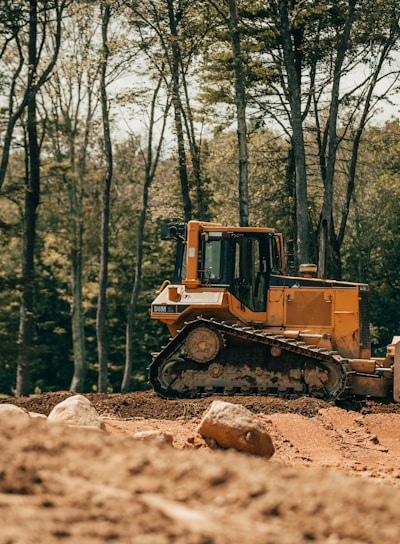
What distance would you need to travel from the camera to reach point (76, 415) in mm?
12648

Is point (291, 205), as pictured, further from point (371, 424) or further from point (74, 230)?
point (371, 424)

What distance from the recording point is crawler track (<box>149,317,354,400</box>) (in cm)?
1895

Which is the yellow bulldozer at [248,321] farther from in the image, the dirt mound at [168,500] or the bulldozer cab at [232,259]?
the dirt mound at [168,500]

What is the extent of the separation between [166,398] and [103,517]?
14.4 m

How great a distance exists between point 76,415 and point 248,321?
26.2ft

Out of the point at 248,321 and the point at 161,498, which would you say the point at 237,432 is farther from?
the point at 248,321

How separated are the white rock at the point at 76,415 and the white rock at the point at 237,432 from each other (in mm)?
1343

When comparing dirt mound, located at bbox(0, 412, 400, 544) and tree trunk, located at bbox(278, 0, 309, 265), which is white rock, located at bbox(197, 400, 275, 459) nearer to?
dirt mound, located at bbox(0, 412, 400, 544)

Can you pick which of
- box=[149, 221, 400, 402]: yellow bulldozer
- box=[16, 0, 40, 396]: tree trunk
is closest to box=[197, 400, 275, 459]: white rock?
box=[149, 221, 400, 402]: yellow bulldozer

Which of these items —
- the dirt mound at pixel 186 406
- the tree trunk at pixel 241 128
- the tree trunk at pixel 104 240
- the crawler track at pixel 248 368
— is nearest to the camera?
the dirt mound at pixel 186 406

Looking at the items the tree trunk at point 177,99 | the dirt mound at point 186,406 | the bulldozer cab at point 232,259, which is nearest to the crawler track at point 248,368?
the dirt mound at point 186,406

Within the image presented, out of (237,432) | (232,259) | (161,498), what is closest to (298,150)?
(232,259)

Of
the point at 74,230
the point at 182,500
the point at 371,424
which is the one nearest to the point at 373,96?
the point at 74,230

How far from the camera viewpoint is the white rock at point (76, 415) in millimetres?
12508
